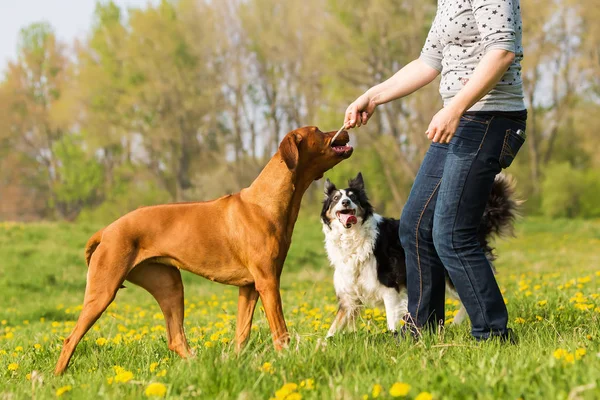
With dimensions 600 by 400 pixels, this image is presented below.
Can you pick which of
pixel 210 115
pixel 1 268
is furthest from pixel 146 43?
pixel 1 268

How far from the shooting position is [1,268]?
42.8ft

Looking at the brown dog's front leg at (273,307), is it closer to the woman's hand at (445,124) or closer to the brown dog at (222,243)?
the brown dog at (222,243)

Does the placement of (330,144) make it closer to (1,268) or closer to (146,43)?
(1,268)

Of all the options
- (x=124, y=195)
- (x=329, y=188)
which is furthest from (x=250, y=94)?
(x=329, y=188)

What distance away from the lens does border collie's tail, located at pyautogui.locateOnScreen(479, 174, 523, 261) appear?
22.8ft

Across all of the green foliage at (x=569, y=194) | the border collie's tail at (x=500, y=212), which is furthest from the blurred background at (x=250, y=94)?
the border collie's tail at (x=500, y=212)

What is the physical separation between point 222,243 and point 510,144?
193 cm

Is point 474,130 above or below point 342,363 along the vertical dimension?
above

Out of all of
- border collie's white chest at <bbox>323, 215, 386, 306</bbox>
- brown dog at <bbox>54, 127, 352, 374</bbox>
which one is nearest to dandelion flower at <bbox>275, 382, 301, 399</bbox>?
brown dog at <bbox>54, 127, 352, 374</bbox>

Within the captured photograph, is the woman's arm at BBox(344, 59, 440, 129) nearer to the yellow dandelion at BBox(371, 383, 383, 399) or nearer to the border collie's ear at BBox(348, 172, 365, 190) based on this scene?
the yellow dandelion at BBox(371, 383, 383, 399)

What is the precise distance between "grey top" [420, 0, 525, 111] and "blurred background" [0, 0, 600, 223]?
23.2m

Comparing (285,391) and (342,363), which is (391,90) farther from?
(285,391)

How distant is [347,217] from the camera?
266 inches

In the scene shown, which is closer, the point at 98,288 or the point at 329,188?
the point at 98,288
